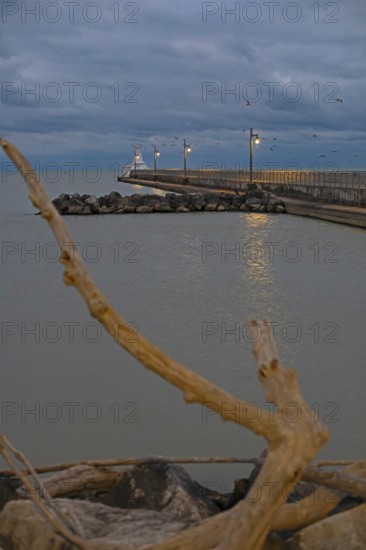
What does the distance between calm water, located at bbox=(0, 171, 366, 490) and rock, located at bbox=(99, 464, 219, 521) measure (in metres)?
1.06

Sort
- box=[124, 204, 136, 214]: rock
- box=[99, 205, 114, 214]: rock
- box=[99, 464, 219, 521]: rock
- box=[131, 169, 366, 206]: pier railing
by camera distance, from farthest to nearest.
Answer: box=[124, 204, 136, 214]: rock
box=[99, 205, 114, 214]: rock
box=[131, 169, 366, 206]: pier railing
box=[99, 464, 219, 521]: rock

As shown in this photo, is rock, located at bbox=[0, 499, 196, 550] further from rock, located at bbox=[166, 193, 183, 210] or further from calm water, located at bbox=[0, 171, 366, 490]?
rock, located at bbox=[166, 193, 183, 210]

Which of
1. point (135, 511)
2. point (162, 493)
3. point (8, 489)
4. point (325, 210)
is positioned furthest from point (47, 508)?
point (325, 210)

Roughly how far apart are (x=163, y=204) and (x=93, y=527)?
120 feet

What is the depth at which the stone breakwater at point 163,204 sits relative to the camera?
38250 mm

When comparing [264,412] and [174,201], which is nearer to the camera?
[264,412]

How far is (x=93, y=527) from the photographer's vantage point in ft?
10.4

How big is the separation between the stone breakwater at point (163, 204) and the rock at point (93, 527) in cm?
3451

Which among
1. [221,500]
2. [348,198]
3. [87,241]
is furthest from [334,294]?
[348,198]

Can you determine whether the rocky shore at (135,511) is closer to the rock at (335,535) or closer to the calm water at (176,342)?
the rock at (335,535)

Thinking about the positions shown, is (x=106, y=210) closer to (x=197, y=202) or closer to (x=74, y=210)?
(x=74, y=210)

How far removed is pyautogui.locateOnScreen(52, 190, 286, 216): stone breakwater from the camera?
3825cm

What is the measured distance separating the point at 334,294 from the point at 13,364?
758cm

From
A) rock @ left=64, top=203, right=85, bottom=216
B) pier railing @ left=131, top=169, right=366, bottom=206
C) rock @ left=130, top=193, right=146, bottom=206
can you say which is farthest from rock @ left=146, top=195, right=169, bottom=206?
pier railing @ left=131, top=169, right=366, bottom=206
